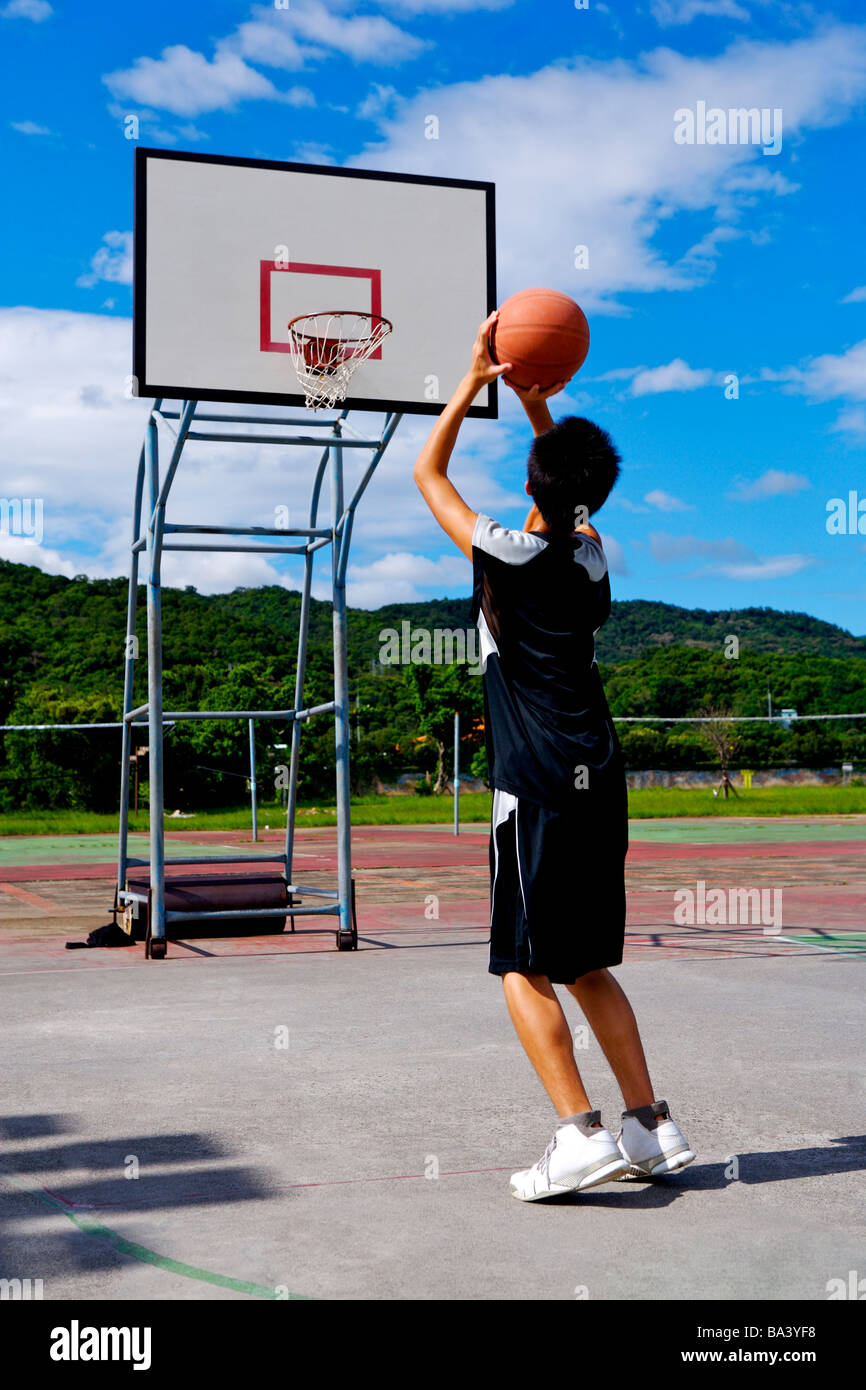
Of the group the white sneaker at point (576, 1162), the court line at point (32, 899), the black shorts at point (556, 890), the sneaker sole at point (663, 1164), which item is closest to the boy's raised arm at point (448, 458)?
the black shorts at point (556, 890)

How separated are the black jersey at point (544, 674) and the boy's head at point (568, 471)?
0.08 metres

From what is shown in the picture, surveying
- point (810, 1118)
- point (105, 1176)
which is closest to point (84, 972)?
point (105, 1176)

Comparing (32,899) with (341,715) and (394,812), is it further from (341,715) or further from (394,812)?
(394,812)

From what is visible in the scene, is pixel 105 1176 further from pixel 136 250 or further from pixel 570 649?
pixel 136 250

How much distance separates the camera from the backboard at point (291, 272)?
28.8 feet

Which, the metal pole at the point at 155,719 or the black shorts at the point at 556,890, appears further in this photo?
the metal pole at the point at 155,719

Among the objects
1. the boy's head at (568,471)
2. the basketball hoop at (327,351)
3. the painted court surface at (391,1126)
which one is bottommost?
the painted court surface at (391,1126)

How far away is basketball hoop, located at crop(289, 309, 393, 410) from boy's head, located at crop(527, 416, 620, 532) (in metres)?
5.63

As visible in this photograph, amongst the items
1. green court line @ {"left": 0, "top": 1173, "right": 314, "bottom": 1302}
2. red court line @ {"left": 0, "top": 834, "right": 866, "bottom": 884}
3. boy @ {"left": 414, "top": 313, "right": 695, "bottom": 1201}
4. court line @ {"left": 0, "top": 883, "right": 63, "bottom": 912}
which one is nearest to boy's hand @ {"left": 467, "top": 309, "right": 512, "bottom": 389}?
boy @ {"left": 414, "top": 313, "right": 695, "bottom": 1201}

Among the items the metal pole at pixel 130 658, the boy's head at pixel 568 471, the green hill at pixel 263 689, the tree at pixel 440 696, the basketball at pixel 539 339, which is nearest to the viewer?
the boy's head at pixel 568 471

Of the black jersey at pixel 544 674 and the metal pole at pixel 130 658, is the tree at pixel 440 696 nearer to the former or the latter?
the metal pole at pixel 130 658

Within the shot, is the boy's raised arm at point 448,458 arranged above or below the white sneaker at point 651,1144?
above

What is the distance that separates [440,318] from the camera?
9.59 meters

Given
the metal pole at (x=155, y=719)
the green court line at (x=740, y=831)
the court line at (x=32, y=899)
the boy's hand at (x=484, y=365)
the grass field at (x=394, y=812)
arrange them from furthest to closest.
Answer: the grass field at (x=394, y=812) → the green court line at (x=740, y=831) → the court line at (x=32, y=899) → the metal pole at (x=155, y=719) → the boy's hand at (x=484, y=365)
